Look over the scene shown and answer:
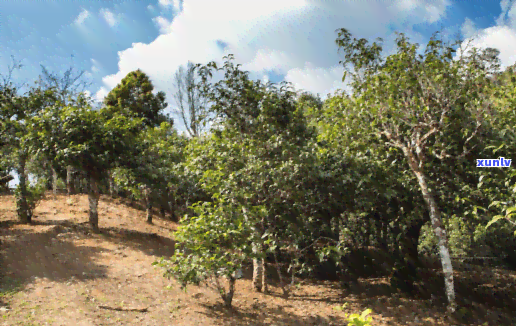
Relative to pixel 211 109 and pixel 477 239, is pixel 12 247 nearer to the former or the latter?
pixel 211 109

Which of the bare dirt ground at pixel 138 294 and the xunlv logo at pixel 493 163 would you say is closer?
the bare dirt ground at pixel 138 294

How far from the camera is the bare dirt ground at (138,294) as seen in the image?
304 inches

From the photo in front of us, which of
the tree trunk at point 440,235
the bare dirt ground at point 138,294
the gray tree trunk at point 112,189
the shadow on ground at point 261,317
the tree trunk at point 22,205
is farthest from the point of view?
the gray tree trunk at point 112,189

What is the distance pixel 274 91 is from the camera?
33.0 feet

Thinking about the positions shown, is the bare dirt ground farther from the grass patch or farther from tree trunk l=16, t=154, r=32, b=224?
tree trunk l=16, t=154, r=32, b=224

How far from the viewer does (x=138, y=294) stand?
29.3 feet

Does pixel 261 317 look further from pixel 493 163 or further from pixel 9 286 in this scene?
pixel 493 163

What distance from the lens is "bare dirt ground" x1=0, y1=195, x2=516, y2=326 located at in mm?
7711

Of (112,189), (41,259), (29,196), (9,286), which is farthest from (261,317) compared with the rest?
(112,189)

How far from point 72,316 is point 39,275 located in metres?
2.69

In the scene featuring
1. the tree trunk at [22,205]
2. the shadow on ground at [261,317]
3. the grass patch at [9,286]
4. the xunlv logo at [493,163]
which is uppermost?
the xunlv logo at [493,163]

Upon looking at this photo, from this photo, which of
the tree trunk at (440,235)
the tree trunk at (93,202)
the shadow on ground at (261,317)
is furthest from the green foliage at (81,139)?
the tree trunk at (440,235)

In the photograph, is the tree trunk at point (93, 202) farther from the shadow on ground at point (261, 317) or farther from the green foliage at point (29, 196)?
the shadow on ground at point (261, 317)

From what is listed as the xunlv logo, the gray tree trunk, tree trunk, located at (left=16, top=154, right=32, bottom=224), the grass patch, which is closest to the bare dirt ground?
the grass patch
